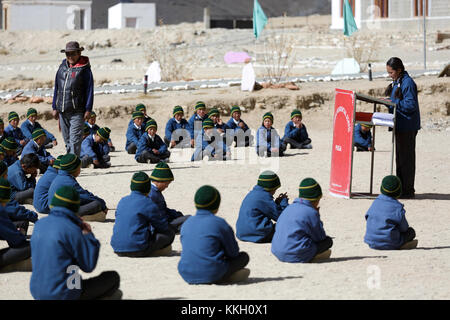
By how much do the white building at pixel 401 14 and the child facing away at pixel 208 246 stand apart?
37.0 metres

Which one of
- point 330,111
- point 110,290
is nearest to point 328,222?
point 110,290

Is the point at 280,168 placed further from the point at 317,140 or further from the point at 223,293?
the point at 223,293

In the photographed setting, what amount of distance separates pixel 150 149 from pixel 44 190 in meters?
4.95

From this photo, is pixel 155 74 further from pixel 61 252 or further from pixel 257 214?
pixel 61 252

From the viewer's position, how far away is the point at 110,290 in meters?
5.93

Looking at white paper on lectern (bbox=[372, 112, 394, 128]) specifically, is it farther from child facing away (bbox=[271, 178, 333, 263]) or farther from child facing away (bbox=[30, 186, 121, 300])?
child facing away (bbox=[30, 186, 121, 300])

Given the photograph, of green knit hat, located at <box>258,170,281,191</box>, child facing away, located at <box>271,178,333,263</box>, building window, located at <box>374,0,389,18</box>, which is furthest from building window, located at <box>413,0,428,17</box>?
child facing away, located at <box>271,178,333,263</box>

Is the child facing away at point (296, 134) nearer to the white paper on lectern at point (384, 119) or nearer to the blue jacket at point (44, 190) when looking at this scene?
the white paper on lectern at point (384, 119)

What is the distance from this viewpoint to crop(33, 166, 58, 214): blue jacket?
9.45 meters

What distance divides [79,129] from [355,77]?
1427 cm

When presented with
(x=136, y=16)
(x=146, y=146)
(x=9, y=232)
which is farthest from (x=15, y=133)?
(x=136, y=16)

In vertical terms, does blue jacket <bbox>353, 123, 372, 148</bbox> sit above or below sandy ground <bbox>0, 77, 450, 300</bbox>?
above

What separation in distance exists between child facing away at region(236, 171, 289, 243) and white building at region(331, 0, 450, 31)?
115 feet

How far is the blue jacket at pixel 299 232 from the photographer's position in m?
7.22
